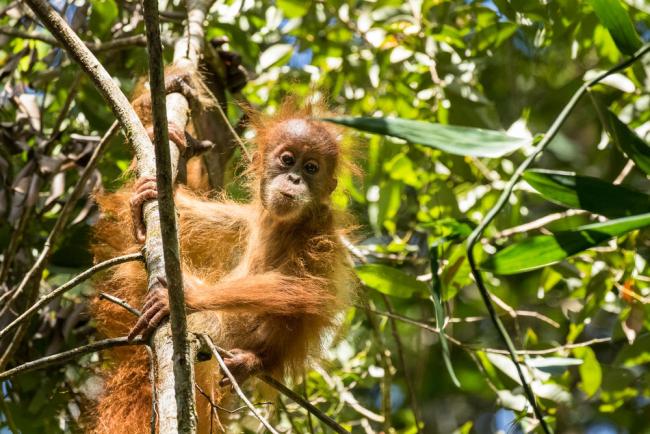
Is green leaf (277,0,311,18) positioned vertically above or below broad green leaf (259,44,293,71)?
above

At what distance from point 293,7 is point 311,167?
1.08m

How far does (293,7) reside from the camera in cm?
506

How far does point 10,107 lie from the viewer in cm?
527

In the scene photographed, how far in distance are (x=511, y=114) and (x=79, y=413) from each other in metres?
2.90

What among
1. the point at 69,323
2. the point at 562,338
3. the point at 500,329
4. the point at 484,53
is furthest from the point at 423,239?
the point at 500,329

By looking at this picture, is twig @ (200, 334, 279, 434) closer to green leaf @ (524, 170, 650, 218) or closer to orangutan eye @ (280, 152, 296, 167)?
green leaf @ (524, 170, 650, 218)

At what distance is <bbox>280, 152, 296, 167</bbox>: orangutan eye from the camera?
4.63 metres

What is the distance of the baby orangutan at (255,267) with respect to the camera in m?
3.81

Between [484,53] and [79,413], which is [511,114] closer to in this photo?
[484,53]

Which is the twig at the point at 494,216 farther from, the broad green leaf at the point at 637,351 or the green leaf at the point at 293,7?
the green leaf at the point at 293,7

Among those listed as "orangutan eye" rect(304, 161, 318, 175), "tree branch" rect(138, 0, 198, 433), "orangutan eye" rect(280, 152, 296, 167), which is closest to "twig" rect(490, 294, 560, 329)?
"orangutan eye" rect(304, 161, 318, 175)

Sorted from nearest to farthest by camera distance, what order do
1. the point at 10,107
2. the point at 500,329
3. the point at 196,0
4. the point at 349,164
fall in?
the point at 500,329 < the point at 196,0 < the point at 349,164 < the point at 10,107

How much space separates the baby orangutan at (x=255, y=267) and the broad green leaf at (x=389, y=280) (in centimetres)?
30

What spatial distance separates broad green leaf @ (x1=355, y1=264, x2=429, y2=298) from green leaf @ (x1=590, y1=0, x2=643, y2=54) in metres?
2.21
